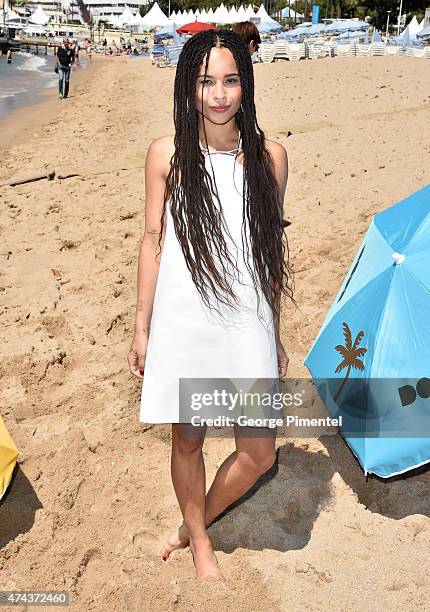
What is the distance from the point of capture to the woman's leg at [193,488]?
2.35 meters

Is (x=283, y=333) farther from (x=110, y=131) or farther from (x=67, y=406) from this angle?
(x=110, y=131)

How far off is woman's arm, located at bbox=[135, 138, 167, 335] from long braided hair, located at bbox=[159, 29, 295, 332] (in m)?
0.03

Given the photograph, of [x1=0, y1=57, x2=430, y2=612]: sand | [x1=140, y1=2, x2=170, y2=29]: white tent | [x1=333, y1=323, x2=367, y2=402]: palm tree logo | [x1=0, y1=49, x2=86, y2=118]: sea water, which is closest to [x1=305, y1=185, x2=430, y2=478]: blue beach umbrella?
[x1=333, y1=323, x2=367, y2=402]: palm tree logo

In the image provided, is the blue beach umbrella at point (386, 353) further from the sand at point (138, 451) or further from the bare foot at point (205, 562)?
the bare foot at point (205, 562)

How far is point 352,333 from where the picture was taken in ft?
9.88

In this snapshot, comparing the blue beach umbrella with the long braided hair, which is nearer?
the long braided hair

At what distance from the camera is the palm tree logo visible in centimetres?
294

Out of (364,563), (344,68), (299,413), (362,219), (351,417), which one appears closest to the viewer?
(364,563)

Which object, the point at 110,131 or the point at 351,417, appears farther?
the point at 110,131

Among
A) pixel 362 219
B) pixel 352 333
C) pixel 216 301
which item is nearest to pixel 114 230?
pixel 362 219

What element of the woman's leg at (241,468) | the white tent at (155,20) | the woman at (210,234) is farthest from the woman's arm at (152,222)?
the white tent at (155,20)

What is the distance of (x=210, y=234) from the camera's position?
7.02ft

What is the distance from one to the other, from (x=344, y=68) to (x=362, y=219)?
60.4 feet

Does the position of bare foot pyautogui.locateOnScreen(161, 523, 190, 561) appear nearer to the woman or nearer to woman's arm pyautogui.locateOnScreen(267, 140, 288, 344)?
the woman
